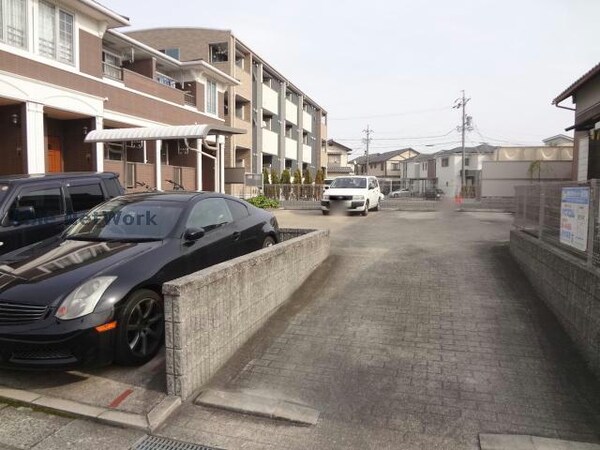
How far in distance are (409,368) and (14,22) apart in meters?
13.3

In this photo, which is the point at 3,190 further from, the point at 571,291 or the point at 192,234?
the point at 571,291

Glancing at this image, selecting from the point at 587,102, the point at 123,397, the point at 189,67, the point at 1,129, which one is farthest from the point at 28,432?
the point at 189,67

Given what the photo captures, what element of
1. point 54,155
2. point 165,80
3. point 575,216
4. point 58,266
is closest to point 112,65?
point 54,155

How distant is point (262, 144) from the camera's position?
34562mm

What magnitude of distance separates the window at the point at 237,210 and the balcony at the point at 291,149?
34258 mm

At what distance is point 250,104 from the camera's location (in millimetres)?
30656

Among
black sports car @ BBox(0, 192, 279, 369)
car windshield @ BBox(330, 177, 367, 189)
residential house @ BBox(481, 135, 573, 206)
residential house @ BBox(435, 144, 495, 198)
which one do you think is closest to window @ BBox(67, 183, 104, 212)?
black sports car @ BBox(0, 192, 279, 369)

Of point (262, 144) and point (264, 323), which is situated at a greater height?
point (262, 144)

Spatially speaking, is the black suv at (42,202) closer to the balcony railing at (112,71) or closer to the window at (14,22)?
the window at (14,22)

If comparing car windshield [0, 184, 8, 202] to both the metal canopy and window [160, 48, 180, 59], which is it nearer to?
the metal canopy

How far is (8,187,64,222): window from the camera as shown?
5.91m

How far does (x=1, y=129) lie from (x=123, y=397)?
40.0ft

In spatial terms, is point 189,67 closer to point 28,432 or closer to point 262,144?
point 262,144

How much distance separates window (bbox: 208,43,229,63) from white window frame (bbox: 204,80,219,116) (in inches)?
148
